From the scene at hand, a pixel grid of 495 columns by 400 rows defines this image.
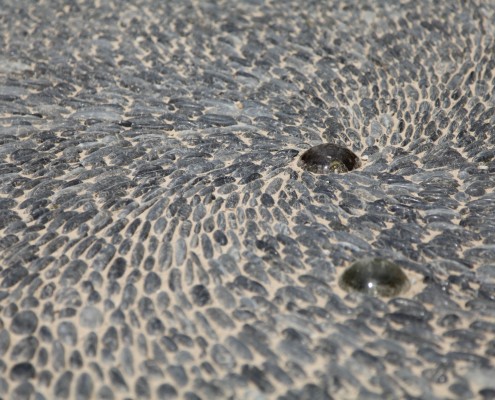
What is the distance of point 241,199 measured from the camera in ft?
8.71

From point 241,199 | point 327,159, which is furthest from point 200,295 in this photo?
point 327,159

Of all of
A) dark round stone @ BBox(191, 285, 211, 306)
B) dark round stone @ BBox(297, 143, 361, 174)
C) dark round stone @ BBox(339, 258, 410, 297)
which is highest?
dark round stone @ BBox(297, 143, 361, 174)

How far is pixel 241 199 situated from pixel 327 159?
38 centimetres

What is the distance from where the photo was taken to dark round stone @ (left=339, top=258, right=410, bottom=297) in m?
2.29

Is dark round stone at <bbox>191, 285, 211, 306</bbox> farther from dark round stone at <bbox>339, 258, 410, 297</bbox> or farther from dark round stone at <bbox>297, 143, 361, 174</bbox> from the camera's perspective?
dark round stone at <bbox>297, 143, 361, 174</bbox>

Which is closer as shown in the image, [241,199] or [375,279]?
[375,279]

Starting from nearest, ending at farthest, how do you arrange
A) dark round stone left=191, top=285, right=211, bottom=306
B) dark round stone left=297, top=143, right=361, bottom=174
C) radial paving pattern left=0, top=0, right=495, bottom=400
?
radial paving pattern left=0, top=0, right=495, bottom=400
dark round stone left=191, top=285, right=211, bottom=306
dark round stone left=297, top=143, right=361, bottom=174

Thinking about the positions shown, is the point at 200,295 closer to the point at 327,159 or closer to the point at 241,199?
the point at 241,199

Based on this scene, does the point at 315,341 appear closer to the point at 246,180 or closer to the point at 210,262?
the point at 210,262

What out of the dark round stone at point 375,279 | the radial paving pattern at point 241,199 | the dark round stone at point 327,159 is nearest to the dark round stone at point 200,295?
the radial paving pattern at point 241,199

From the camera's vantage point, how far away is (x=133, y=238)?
8.23 ft

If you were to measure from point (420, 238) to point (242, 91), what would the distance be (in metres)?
1.17

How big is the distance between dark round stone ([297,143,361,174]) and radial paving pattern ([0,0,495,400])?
0.14 feet

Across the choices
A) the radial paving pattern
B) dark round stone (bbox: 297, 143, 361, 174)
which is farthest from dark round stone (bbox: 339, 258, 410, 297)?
dark round stone (bbox: 297, 143, 361, 174)
